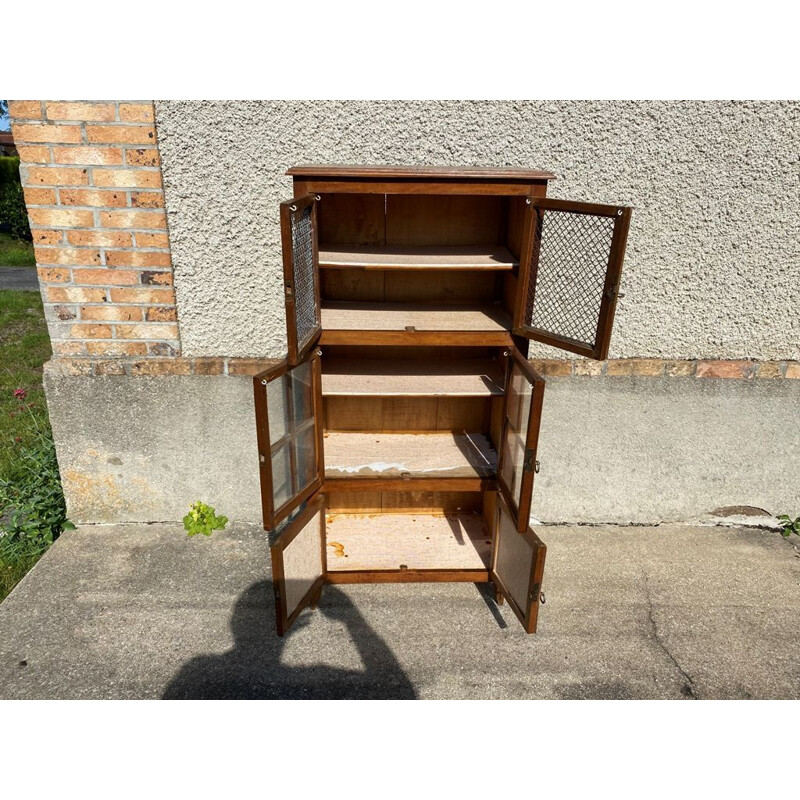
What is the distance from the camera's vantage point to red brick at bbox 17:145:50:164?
3.11m

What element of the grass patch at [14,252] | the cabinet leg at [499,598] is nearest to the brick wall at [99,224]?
the cabinet leg at [499,598]

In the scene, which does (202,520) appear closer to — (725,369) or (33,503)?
(33,503)

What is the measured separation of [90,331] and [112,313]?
178 millimetres

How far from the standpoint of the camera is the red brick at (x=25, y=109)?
120 inches

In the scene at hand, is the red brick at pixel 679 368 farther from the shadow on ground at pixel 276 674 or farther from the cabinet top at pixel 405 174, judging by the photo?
the shadow on ground at pixel 276 674

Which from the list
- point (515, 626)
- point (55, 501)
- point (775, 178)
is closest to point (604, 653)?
point (515, 626)

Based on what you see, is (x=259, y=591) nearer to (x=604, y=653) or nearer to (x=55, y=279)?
(x=604, y=653)

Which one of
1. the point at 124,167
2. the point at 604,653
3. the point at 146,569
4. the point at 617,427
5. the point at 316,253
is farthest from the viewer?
the point at 617,427

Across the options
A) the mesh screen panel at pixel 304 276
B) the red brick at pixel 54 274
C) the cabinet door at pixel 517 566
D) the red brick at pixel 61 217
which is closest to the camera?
the mesh screen panel at pixel 304 276

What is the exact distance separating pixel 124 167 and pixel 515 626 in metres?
3.13

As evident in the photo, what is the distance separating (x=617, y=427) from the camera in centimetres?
372

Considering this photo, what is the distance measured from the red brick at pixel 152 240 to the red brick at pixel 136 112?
0.57 m

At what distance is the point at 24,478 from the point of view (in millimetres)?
4074

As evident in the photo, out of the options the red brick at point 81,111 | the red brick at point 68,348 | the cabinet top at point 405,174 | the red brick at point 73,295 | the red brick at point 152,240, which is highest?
the red brick at point 81,111
